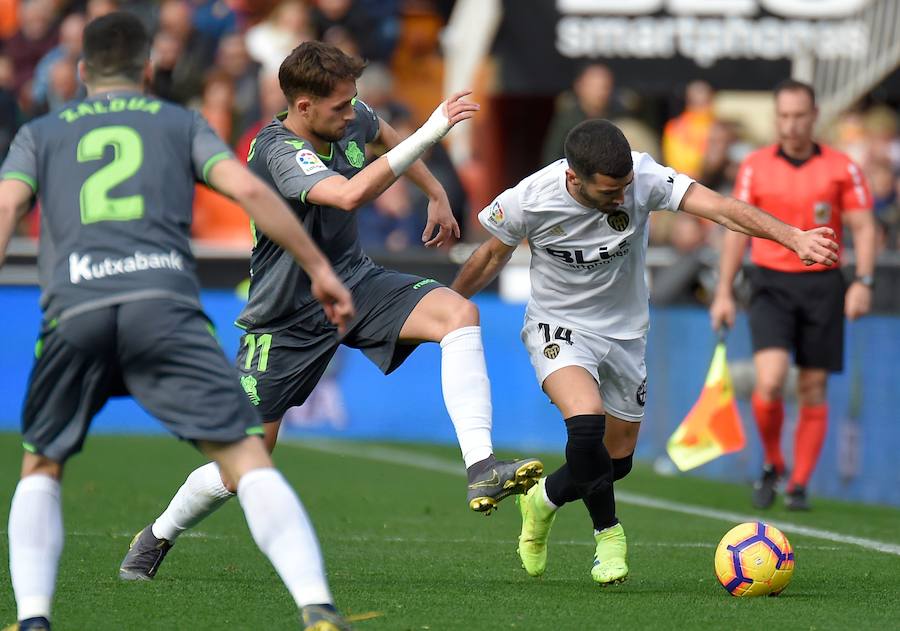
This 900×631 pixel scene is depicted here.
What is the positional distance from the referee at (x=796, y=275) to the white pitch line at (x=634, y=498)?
57cm

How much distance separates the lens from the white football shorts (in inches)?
267

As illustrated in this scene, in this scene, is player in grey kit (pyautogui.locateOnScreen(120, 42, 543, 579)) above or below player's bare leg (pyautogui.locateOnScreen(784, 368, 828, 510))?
above

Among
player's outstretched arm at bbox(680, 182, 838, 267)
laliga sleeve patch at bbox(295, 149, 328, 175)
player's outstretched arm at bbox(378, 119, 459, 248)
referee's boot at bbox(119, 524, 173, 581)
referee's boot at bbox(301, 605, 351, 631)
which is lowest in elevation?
referee's boot at bbox(119, 524, 173, 581)

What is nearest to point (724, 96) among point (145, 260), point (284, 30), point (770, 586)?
point (284, 30)

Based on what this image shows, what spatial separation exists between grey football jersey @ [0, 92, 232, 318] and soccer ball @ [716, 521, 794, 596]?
8.43ft

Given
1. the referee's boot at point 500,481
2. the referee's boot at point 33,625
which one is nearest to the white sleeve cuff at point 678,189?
the referee's boot at point 500,481

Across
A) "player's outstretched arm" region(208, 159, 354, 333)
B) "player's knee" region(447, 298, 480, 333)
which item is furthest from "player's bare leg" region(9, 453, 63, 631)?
"player's knee" region(447, 298, 480, 333)

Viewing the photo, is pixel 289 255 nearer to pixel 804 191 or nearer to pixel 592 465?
pixel 592 465

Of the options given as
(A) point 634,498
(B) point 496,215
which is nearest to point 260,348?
(B) point 496,215

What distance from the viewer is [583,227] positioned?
6676 millimetres

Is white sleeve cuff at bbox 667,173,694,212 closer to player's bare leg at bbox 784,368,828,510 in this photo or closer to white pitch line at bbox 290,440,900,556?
white pitch line at bbox 290,440,900,556

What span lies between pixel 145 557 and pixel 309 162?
1838 millimetres

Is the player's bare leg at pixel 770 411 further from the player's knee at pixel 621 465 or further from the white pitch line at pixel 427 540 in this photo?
the player's knee at pixel 621 465

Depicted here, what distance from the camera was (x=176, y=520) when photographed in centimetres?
663
